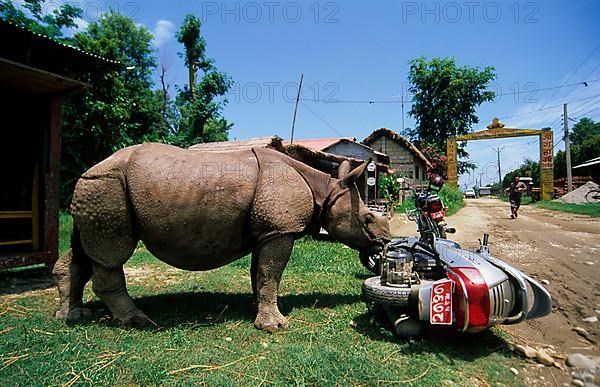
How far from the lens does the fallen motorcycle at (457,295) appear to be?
3082 millimetres

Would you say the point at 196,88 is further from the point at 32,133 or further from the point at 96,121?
the point at 32,133

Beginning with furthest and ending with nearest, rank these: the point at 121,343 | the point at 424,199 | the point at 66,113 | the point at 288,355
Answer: the point at 66,113 < the point at 424,199 < the point at 121,343 < the point at 288,355

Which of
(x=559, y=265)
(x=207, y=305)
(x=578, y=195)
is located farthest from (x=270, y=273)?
(x=578, y=195)

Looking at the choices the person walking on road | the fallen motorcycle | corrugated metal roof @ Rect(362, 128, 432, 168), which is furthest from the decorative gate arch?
the fallen motorcycle

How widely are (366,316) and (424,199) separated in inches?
130

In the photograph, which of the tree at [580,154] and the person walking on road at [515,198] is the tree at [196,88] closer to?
the person walking on road at [515,198]

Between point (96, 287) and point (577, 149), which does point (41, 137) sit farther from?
point (577, 149)

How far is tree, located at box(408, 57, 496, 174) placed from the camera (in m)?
33.0

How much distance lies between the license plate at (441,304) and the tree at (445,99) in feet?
102

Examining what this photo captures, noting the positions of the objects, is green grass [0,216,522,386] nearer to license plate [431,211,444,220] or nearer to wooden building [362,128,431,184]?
license plate [431,211,444,220]

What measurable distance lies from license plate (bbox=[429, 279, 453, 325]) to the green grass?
0.32 meters

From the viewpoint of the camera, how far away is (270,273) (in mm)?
3832

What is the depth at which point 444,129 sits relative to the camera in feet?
111

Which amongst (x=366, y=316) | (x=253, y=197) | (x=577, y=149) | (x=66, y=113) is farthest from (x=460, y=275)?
(x=577, y=149)
